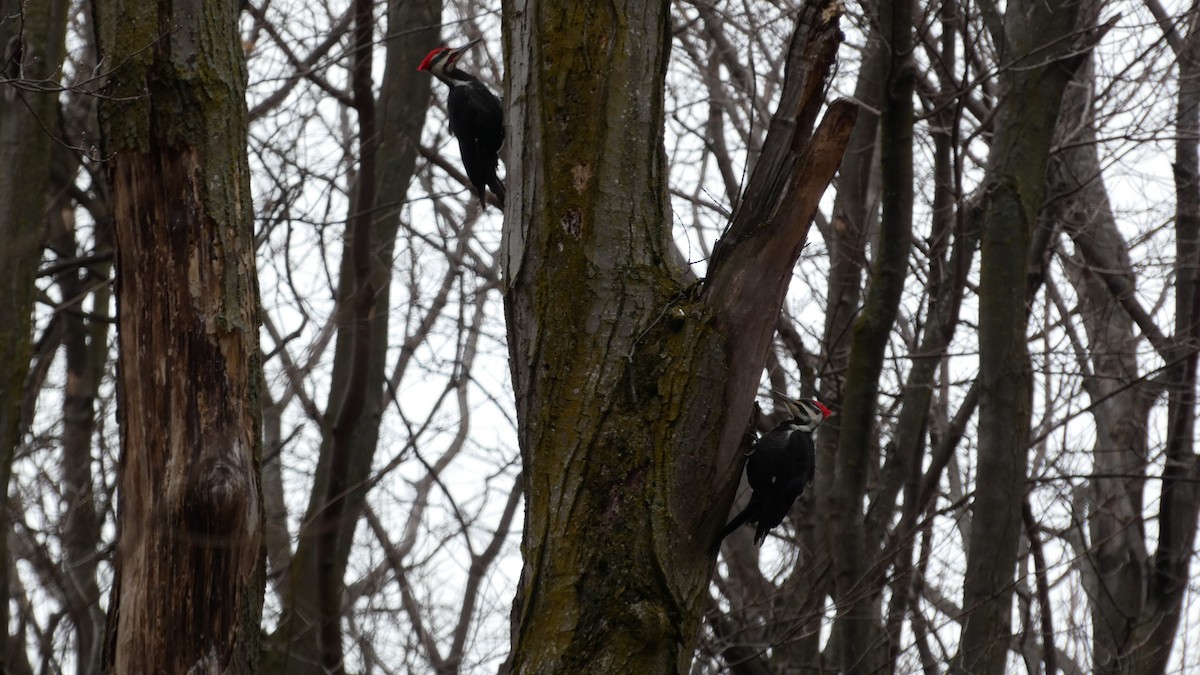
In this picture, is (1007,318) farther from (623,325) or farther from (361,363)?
(361,363)

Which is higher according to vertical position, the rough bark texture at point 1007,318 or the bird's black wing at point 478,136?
the bird's black wing at point 478,136

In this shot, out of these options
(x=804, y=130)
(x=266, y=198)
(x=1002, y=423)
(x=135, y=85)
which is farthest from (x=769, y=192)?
(x=266, y=198)

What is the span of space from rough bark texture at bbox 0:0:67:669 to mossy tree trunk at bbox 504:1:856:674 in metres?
2.95

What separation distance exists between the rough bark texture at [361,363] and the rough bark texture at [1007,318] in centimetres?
236

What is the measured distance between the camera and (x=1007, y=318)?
179 inches

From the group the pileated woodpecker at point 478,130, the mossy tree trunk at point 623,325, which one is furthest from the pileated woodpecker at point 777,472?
the mossy tree trunk at point 623,325

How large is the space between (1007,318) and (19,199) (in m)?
4.11

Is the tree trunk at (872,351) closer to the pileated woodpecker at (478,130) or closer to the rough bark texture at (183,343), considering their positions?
the pileated woodpecker at (478,130)

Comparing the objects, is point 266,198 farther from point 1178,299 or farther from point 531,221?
point 1178,299

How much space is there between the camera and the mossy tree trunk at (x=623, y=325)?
2463mm

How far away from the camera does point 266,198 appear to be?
248 inches

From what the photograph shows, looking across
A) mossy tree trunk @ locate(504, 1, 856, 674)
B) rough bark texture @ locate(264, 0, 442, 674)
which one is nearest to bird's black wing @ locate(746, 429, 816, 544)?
rough bark texture @ locate(264, 0, 442, 674)

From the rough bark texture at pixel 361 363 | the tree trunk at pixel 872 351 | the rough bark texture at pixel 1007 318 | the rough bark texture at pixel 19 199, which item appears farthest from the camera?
the rough bark texture at pixel 19 199

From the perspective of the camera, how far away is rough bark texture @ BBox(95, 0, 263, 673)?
3084 mm
